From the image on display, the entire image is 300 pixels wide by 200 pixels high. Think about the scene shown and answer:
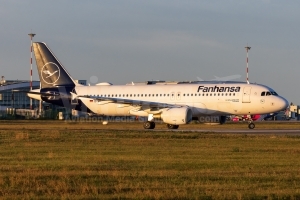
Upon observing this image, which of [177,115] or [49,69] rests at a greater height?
[49,69]

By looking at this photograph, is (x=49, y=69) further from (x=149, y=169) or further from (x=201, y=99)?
(x=149, y=169)

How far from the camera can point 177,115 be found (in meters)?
54.9

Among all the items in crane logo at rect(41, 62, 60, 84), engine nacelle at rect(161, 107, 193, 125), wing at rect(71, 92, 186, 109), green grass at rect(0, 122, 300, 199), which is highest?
crane logo at rect(41, 62, 60, 84)

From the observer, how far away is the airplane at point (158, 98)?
185 feet

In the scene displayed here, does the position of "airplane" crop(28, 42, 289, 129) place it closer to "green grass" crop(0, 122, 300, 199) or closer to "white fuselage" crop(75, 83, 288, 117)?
"white fuselage" crop(75, 83, 288, 117)

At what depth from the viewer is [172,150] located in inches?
1213

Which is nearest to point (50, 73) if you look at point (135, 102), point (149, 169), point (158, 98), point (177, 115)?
point (135, 102)

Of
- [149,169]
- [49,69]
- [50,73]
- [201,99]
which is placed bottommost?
[149,169]

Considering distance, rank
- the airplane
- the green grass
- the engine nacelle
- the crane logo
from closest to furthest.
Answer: the green grass, the engine nacelle, the airplane, the crane logo

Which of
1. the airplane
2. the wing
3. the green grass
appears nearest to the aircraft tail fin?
the airplane

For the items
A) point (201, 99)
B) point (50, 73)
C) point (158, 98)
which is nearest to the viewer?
point (201, 99)

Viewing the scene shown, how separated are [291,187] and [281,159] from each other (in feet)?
27.3

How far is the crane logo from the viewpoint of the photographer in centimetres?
6506

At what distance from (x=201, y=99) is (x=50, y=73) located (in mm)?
15844
